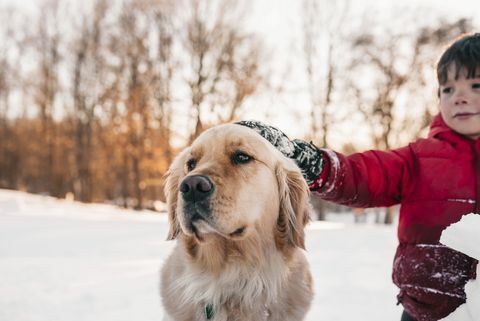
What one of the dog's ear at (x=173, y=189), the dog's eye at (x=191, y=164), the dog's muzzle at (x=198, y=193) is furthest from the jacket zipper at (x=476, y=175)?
the dog's ear at (x=173, y=189)

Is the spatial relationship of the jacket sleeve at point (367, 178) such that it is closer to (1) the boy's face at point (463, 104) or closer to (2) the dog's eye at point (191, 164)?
(1) the boy's face at point (463, 104)

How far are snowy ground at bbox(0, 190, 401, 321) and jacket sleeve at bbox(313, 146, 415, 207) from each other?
179 centimetres

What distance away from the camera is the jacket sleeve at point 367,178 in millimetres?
2176

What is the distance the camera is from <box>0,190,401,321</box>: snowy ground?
12.0ft

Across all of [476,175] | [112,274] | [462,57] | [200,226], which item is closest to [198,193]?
[200,226]

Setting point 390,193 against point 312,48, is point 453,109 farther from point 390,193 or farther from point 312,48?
point 312,48

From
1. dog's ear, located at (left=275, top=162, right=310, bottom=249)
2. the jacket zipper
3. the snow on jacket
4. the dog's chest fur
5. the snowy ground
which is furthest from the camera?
the snowy ground

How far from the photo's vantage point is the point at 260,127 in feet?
7.53

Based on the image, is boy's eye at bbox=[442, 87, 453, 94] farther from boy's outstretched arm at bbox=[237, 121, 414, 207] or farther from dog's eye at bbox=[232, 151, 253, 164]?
dog's eye at bbox=[232, 151, 253, 164]

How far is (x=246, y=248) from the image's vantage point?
2246mm

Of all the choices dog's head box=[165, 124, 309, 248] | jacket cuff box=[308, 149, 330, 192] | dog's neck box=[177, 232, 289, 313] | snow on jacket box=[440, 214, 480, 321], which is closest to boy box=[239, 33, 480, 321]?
jacket cuff box=[308, 149, 330, 192]

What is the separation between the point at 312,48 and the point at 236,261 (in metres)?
16.5

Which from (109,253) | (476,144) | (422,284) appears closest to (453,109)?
(476,144)

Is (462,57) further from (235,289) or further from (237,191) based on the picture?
(235,289)
